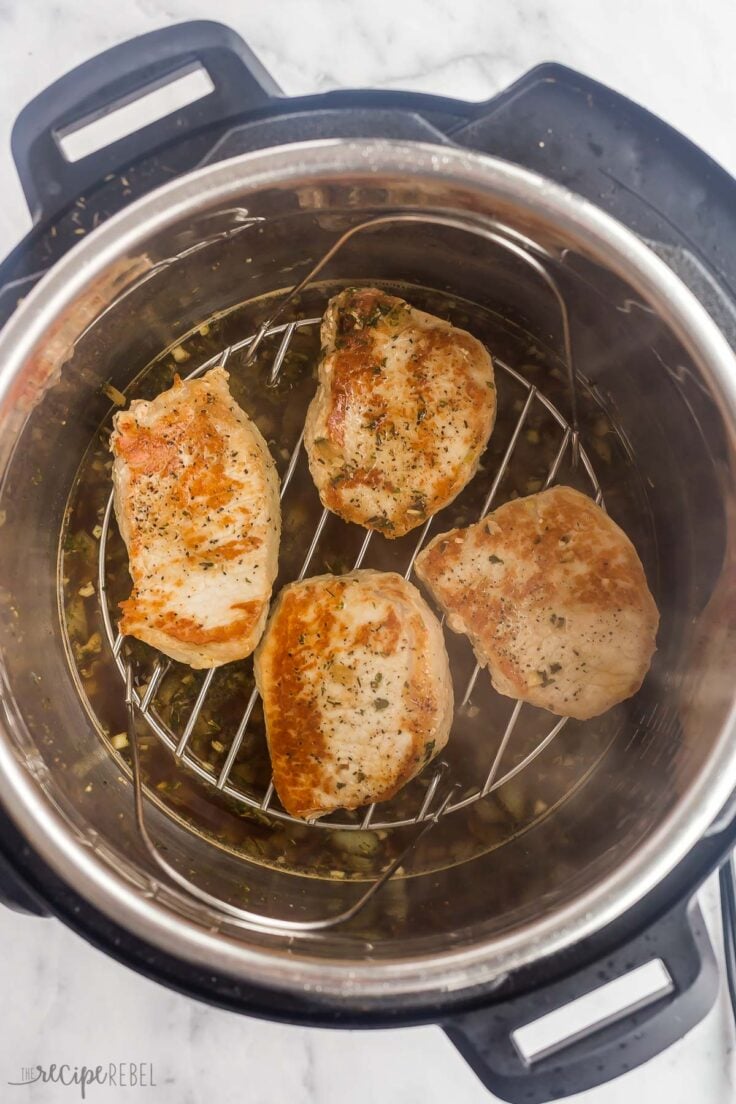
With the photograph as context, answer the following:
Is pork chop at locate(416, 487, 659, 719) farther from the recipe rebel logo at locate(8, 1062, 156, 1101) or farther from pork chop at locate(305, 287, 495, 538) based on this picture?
the recipe rebel logo at locate(8, 1062, 156, 1101)

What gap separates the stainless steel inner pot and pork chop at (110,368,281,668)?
16 cm

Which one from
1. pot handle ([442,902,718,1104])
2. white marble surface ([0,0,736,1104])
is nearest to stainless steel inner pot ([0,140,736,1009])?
pot handle ([442,902,718,1104])

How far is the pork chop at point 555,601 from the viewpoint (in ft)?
5.10

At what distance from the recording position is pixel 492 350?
5.61 ft

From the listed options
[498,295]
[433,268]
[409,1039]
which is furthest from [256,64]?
[409,1039]

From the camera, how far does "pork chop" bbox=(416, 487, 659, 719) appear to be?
61.2 inches

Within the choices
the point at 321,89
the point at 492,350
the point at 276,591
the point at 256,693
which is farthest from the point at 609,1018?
the point at 321,89

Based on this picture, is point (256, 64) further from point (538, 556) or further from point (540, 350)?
point (538, 556)

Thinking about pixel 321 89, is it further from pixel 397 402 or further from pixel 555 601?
pixel 555 601

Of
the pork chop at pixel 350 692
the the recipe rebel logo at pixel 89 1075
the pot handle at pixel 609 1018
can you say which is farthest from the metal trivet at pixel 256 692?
the the recipe rebel logo at pixel 89 1075

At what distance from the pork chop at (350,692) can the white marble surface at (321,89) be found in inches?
24.7

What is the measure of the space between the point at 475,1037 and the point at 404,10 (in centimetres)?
197

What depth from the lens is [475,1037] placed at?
4.52ft

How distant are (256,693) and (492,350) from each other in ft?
2.82
